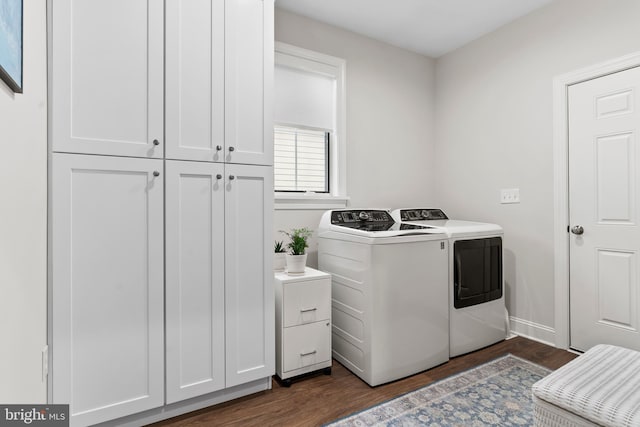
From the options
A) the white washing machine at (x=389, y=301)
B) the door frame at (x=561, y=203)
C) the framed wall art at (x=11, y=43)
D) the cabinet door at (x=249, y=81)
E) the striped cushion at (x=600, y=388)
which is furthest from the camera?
the door frame at (x=561, y=203)

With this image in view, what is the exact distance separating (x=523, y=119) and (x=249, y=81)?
232cm

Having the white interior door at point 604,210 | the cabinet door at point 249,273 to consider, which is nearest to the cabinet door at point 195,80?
the cabinet door at point 249,273

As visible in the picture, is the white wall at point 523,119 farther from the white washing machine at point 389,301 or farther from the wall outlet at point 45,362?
the wall outlet at point 45,362

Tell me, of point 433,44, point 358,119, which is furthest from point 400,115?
point 433,44

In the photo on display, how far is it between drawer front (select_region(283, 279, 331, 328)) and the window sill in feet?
2.47

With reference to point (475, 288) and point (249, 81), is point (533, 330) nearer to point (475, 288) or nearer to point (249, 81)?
point (475, 288)

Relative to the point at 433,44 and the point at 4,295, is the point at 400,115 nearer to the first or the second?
the point at 433,44

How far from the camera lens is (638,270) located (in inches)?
85.4

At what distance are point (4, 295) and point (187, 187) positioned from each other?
865mm

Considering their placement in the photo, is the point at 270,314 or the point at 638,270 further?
the point at 638,270

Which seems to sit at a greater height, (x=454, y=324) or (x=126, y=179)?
(x=126, y=179)

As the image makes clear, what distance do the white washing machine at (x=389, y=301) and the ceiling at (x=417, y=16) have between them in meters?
1.78

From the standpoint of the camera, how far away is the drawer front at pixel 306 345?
205 centimetres

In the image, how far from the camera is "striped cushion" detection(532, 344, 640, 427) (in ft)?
3.73
